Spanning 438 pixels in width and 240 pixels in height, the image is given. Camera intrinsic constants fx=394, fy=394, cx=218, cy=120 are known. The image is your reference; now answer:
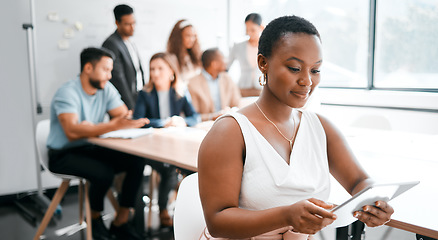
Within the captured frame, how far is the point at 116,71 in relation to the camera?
152 inches

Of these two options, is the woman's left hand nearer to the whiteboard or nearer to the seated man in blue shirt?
the seated man in blue shirt

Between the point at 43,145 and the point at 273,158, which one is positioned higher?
the point at 273,158

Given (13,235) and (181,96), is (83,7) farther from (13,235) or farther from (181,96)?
(13,235)

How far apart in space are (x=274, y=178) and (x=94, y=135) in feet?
6.63

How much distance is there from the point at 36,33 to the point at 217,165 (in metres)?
3.30

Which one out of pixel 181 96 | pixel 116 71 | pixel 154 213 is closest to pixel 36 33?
pixel 116 71

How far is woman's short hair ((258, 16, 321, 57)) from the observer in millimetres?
988

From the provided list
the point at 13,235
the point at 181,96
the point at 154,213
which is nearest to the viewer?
the point at 13,235

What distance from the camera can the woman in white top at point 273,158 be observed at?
917 mm

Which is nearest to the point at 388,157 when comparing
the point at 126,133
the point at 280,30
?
the point at 280,30

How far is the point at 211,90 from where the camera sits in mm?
3848

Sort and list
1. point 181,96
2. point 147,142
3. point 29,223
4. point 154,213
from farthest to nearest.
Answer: point 181,96 → point 154,213 → point 29,223 → point 147,142

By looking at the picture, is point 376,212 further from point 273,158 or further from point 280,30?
point 280,30

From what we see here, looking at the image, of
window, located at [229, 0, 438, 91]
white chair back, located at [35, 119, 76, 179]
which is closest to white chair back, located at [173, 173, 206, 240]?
white chair back, located at [35, 119, 76, 179]
